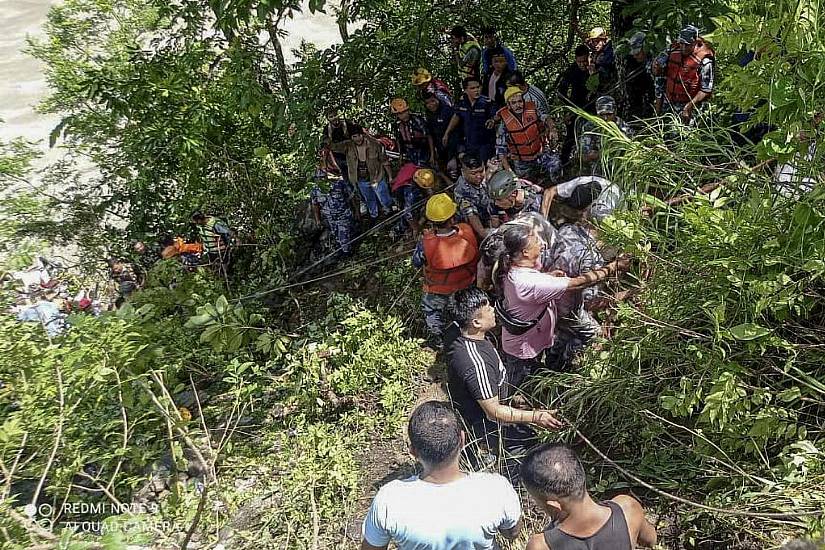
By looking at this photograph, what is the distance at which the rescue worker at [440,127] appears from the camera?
621 cm

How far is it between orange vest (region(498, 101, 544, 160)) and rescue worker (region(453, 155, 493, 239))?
1.52 feet

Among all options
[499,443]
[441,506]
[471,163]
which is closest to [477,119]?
[471,163]

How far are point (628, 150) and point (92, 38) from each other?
25.7ft

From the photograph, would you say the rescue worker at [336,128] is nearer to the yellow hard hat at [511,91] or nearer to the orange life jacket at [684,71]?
the yellow hard hat at [511,91]

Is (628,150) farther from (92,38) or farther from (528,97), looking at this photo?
(92,38)

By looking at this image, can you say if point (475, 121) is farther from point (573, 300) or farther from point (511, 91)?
point (573, 300)

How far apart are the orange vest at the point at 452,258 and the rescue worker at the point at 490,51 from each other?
2.48 m

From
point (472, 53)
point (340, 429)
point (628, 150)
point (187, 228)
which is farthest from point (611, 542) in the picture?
point (187, 228)

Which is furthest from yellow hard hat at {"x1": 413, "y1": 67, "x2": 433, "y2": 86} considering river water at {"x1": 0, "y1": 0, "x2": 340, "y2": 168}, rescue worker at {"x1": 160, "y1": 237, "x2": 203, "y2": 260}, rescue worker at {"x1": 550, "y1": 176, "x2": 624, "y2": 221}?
river water at {"x1": 0, "y1": 0, "x2": 340, "y2": 168}

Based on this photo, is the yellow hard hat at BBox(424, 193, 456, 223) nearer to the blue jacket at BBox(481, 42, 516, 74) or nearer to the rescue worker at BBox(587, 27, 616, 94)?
the rescue worker at BBox(587, 27, 616, 94)

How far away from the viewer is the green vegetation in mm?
2555

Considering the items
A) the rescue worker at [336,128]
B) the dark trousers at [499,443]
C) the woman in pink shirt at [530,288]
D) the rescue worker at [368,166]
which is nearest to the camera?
the woman in pink shirt at [530,288]

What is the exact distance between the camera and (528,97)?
5.28m

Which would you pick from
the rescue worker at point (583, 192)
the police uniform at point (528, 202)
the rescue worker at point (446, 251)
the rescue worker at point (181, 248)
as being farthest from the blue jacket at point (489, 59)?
the rescue worker at point (181, 248)
